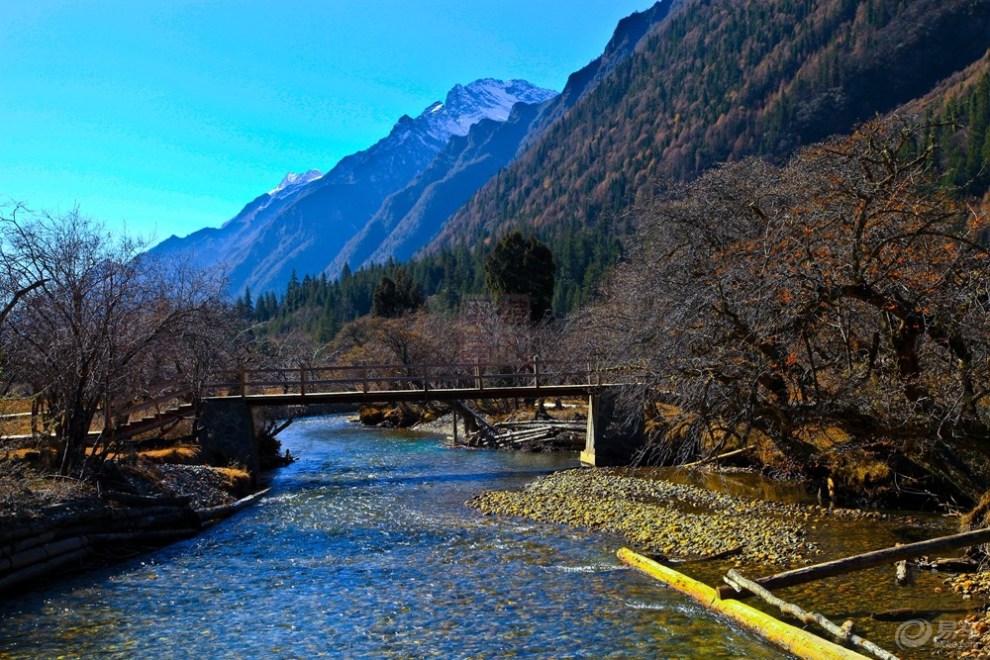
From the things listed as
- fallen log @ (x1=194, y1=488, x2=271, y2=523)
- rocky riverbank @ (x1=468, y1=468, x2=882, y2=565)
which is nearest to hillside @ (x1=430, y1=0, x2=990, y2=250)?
rocky riverbank @ (x1=468, y1=468, x2=882, y2=565)

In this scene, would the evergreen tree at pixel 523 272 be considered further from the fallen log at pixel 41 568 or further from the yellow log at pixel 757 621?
the yellow log at pixel 757 621

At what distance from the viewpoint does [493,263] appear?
2569 inches

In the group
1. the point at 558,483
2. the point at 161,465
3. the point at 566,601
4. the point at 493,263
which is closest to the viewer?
the point at 566,601

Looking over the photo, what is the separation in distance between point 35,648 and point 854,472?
1681 centimetres

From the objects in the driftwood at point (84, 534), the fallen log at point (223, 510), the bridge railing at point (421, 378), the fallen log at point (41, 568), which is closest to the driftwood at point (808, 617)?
the fallen log at point (41, 568)

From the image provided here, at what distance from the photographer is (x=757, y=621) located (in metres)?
9.84

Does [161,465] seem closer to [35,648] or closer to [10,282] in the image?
[10,282]

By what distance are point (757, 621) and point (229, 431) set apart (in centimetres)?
2112

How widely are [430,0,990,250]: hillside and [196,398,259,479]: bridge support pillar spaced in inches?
4494

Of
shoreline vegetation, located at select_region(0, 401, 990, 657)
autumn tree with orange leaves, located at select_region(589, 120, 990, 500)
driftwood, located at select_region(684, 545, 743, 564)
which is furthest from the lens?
driftwood, located at select_region(684, 545, 743, 564)

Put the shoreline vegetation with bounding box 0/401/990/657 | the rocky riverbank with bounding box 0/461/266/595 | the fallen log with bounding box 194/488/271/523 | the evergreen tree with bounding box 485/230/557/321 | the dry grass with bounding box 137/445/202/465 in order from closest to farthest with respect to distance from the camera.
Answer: the shoreline vegetation with bounding box 0/401/990/657
the rocky riverbank with bounding box 0/461/266/595
the fallen log with bounding box 194/488/271/523
the dry grass with bounding box 137/445/202/465
the evergreen tree with bounding box 485/230/557/321

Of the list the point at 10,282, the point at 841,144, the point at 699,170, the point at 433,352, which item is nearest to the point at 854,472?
the point at 841,144

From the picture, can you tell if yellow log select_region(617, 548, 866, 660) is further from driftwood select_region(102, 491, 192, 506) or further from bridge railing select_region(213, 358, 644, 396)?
bridge railing select_region(213, 358, 644, 396)

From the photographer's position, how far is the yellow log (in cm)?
864
